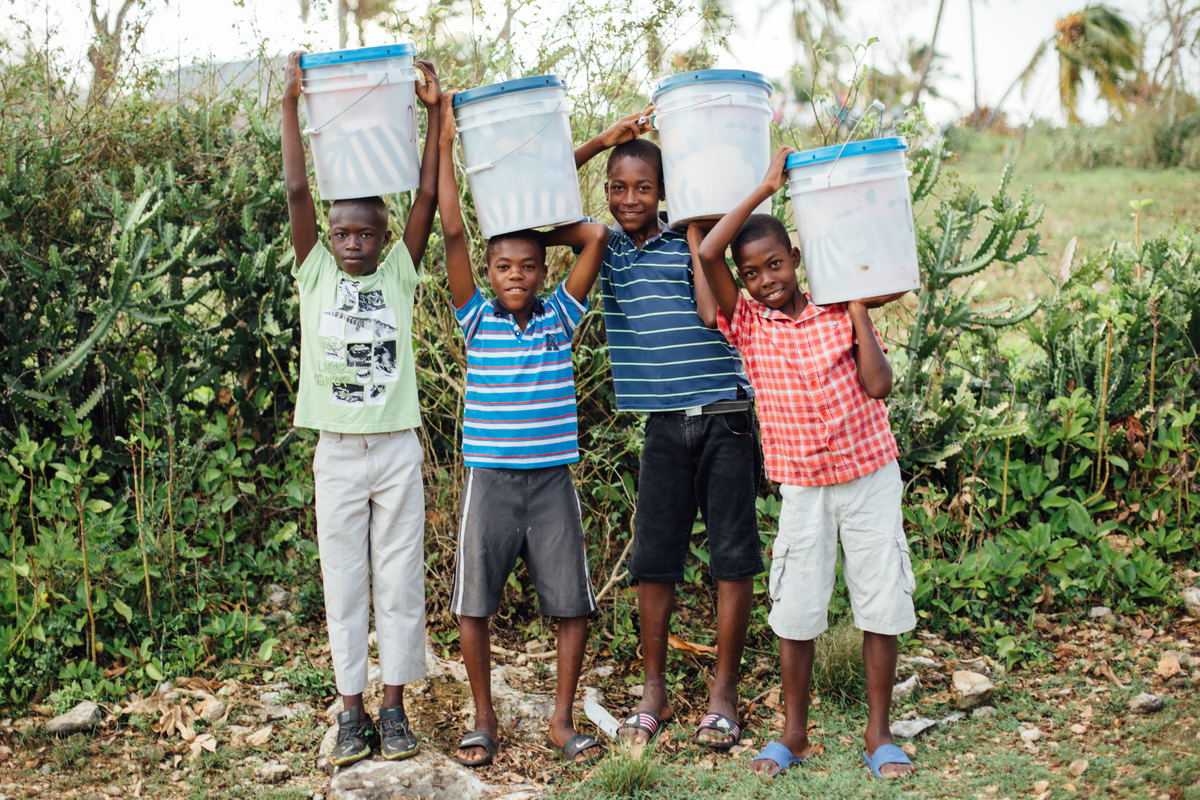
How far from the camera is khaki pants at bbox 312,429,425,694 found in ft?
9.16

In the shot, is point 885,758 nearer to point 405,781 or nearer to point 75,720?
point 405,781

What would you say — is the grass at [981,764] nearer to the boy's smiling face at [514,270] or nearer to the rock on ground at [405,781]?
the rock on ground at [405,781]

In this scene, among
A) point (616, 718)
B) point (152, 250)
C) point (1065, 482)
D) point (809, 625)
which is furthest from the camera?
point (1065, 482)

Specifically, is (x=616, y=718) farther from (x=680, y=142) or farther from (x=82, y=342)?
(x=82, y=342)

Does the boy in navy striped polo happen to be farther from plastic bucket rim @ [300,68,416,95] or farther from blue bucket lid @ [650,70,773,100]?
plastic bucket rim @ [300,68,416,95]

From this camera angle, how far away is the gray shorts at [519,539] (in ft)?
9.18

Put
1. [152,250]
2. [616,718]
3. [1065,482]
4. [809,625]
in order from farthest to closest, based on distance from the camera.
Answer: [1065,482]
[152,250]
[616,718]
[809,625]

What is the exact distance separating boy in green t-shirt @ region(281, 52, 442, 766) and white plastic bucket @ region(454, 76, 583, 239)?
0.17m

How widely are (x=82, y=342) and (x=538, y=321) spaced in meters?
2.25

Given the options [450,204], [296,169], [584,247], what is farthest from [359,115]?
[584,247]

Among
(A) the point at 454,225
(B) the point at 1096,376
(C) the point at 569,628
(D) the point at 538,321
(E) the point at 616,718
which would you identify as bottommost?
(E) the point at 616,718

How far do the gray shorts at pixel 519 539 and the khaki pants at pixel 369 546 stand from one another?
172 mm

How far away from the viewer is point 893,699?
3.22 meters

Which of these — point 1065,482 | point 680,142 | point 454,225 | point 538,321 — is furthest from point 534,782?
point 1065,482
